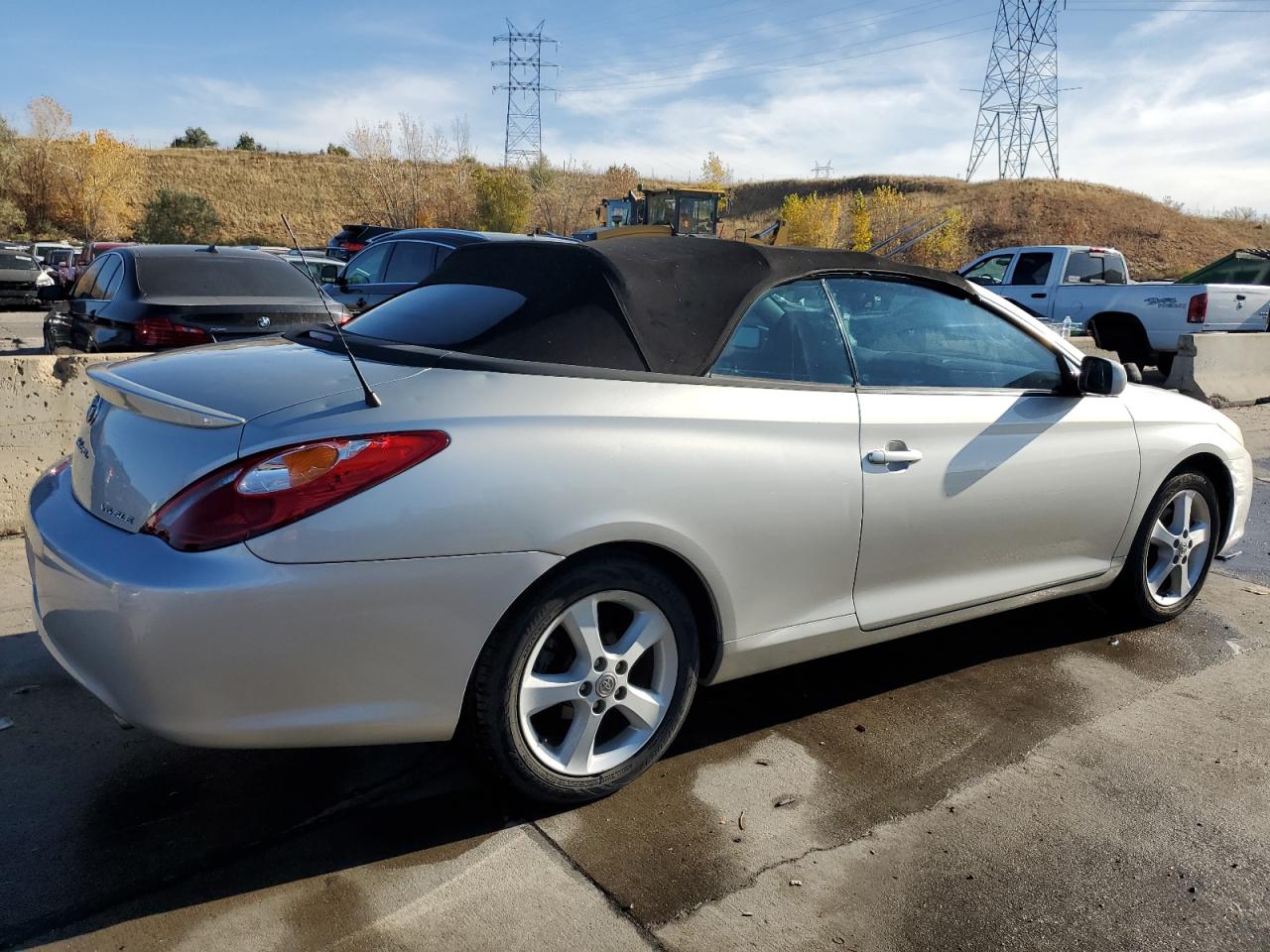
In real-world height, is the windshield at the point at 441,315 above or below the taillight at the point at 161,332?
above

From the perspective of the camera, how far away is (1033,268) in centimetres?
1440

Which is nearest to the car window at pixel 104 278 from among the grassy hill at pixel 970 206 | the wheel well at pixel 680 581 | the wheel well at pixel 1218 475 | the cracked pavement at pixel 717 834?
the cracked pavement at pixel 717 834

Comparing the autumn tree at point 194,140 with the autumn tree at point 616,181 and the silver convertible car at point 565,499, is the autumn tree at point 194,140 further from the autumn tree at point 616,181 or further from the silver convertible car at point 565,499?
the silver convertible car at point 565,499

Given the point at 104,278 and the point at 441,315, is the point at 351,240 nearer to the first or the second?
the point at 104,278

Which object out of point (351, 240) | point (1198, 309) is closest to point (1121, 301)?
point (1198, 309)

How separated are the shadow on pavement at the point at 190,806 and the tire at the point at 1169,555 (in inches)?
60.0

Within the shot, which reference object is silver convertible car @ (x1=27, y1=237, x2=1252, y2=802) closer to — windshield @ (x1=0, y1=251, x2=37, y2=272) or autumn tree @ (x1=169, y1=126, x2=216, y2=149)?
windshield @ (x1=0, y1=251, x2=37, y2=272)

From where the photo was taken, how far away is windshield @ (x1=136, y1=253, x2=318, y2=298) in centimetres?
765

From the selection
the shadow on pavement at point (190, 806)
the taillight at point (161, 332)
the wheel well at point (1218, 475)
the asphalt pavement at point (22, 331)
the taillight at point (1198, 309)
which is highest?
the taillight at point (1198, 309)

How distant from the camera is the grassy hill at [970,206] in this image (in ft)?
203

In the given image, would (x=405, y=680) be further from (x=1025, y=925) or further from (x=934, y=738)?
(x=934, y=738)

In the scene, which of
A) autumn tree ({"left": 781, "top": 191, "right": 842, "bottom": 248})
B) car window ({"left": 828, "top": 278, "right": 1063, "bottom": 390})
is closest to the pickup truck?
car window ({"left": 828, "top": 278, "right": 1063, "bottom": 390})

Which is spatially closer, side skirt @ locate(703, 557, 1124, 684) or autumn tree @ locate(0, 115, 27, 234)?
side skirt @ locate(703, 557, 1124, 684)

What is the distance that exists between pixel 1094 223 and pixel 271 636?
7079 centimetres
